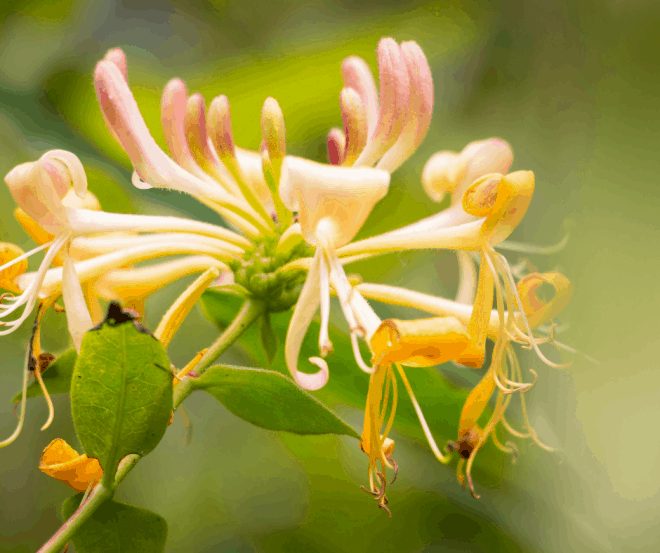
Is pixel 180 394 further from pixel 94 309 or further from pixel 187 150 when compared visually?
pixel 187 150

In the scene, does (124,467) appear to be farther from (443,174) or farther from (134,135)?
(443,174)

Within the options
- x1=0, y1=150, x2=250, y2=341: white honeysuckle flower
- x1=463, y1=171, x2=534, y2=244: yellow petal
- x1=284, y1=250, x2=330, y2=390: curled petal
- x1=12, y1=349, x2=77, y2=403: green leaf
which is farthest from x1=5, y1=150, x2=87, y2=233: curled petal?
x1=463, y1=171, x2=534, y2=244: yellow petal

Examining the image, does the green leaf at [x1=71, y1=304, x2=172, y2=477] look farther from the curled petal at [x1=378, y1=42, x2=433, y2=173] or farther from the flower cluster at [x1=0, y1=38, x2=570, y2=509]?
the curled petal at [x1=378, y1=42, x2=433, y2=173]

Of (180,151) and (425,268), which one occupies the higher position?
(180,151)

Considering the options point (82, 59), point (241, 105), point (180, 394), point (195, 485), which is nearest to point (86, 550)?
→ point (180, 394)

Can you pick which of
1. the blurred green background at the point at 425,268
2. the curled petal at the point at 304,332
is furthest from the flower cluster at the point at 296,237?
the blurred green background at the point at 425,268

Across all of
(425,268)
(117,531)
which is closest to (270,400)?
(117,531)

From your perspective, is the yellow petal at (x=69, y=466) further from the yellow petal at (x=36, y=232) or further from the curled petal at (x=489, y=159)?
the curled petal at (x=489, y=159)

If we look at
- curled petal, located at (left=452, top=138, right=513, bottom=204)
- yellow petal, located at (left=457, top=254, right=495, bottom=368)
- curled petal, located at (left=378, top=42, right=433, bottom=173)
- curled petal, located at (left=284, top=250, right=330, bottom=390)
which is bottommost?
curled petal, located at (left=284, top=250, right=330, bottom=390)
